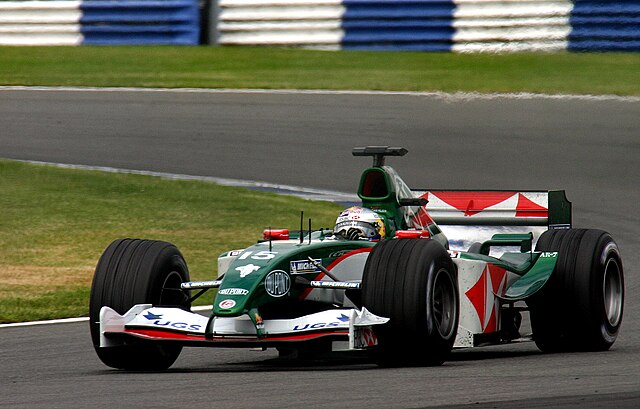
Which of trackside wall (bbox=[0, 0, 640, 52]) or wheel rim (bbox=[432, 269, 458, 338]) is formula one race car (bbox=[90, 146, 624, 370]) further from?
trackside wall (bbox=[0, 0, 640, 52])

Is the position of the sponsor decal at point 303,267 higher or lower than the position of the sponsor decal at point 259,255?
lower

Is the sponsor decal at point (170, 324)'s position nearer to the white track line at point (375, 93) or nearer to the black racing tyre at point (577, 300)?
the black racing tyre at point (577, 300)

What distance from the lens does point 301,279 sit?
725 centimetres

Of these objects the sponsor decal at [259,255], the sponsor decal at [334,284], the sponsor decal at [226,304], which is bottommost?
the sponsor decal at [226,304]

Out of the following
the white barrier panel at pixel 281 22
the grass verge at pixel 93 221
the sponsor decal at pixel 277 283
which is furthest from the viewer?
the white barrier panel at pixel 281 22

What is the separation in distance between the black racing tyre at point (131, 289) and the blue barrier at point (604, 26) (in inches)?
527

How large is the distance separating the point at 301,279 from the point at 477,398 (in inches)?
66.0

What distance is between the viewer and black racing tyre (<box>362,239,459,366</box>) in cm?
682

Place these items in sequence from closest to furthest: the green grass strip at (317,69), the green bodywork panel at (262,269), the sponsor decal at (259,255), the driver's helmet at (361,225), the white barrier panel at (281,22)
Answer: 1. the green bodywork panel at (262,269)
2. the sponsor decal at (259,255)
3. the driver's helmet at (361,225)
4. the green grass strip at (317,69)
5. the white barrier panel at (281,22)

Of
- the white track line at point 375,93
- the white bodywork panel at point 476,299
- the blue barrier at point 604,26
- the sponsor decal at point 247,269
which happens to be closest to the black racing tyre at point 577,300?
the white bodywork panel at point 476,299

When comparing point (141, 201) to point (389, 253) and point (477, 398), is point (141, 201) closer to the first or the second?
point (389, 253)

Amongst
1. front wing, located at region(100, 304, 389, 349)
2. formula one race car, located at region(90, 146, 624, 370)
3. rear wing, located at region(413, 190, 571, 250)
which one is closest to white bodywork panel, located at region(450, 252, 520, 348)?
formula one race car, located at region(90, 146, 624, 370)

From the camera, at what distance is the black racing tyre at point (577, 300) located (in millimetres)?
8266

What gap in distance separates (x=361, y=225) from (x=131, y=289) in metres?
1.47
